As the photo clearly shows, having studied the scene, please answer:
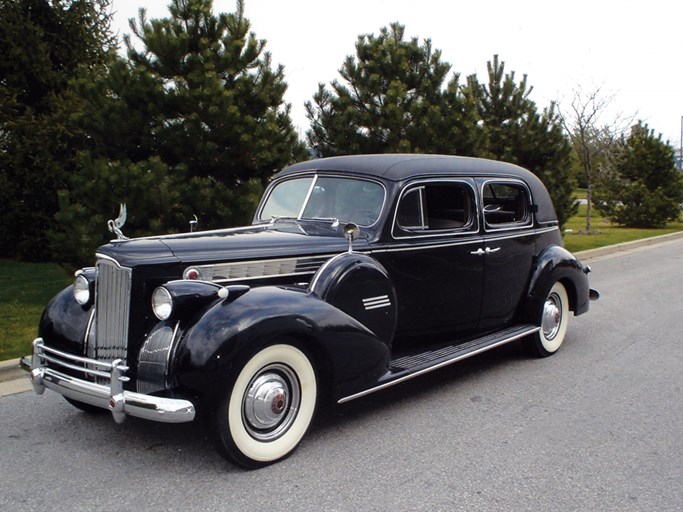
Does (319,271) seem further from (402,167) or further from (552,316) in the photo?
(552,316)

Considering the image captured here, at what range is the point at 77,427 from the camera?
13.5ft

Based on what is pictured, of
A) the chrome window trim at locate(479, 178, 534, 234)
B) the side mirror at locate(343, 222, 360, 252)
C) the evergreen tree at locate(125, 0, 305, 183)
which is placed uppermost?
the evergreen tree at locate(125, 0, 305, 183)

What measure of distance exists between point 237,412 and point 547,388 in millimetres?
2655

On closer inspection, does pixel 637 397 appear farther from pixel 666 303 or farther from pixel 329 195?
pixel 666 303

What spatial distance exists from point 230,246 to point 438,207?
1.99 meters

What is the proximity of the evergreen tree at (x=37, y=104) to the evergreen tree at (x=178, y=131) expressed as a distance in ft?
12.4

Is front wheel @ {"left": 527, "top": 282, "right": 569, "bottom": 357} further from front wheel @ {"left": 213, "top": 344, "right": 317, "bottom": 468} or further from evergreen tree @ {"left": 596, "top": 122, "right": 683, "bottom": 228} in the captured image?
evergreen tree @ {"left": 596, "top": 122, "right": 683, "bottom": 228}

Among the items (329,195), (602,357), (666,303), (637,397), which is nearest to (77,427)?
(329,195)

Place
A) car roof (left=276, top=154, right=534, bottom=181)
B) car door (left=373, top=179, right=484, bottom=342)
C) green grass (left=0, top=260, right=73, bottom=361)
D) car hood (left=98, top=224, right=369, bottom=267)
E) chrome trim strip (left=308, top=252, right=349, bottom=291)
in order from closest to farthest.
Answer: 1. car hood (left=98, top=224, right=369, bottom=267)
2. chrome trim strip (left=308, top=252, right=349, bottom=291)
3. car door (left=373, top=179, right=484, bottom=342)
4. car roof (left=276, top=154, right=534, bottom=181)
5. green grass (left=0, top=260, right=73, bottom=361)

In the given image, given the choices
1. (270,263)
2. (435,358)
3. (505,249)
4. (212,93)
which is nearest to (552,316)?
(505,249)

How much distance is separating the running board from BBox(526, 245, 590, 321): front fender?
0.26 metres

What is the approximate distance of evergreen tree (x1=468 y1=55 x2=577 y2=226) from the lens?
1441 centimetres

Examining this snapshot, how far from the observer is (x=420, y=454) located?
371 centimetres

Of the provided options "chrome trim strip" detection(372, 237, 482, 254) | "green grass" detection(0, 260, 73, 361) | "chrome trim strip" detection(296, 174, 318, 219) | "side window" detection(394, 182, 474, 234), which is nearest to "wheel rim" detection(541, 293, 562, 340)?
"chrome trim strip" detection(372, 237, 482, 254)
